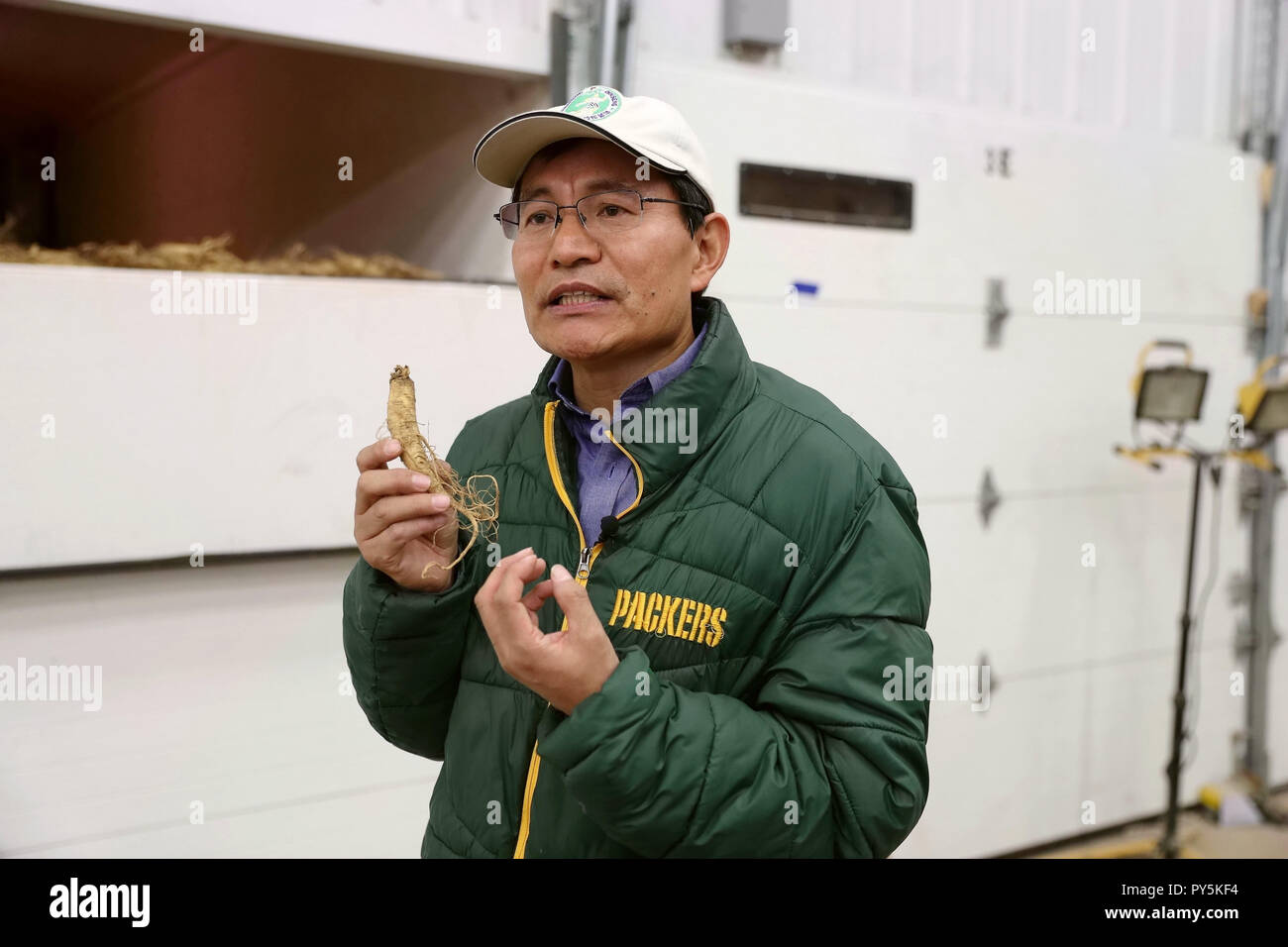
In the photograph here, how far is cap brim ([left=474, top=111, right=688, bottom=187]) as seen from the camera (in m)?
1.14

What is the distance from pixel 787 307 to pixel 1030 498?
3.67ft

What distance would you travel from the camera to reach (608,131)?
3.66 ft

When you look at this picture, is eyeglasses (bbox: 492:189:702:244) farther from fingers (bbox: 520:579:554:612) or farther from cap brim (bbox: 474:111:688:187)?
fingers (bbox: 520:579:554:612)

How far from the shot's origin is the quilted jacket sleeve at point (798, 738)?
103 cm

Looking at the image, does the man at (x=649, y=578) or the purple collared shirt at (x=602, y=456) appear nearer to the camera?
the man at (x=649, y=578)

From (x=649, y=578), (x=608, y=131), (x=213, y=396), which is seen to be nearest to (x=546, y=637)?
(x=649, y=578)

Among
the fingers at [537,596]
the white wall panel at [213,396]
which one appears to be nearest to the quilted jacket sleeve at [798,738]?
the fingers at [537,596]

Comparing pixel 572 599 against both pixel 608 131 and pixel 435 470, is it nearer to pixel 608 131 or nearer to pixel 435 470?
pixel 435 470

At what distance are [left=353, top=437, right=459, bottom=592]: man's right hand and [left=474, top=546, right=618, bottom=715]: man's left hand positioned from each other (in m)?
0.13

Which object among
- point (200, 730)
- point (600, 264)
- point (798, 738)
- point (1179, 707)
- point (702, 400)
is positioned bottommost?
point (1179, 707)

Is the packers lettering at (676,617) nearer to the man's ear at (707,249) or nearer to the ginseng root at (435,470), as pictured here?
the ginseng root at (435,470)

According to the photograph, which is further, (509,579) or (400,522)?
(400,522)

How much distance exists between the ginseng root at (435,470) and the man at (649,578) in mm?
30

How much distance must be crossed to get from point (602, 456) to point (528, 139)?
14.7 inches
